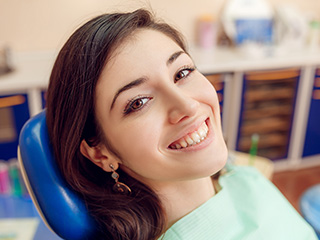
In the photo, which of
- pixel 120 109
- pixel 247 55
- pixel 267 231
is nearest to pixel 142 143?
pixel 120 109

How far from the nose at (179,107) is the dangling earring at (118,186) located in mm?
229

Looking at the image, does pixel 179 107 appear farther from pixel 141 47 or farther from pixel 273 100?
pixel 273 100

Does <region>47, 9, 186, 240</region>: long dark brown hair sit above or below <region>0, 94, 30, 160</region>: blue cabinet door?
above

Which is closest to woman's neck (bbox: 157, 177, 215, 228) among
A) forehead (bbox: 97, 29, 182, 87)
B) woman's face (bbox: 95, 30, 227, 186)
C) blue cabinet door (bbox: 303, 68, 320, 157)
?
woman's face (bbox: 95, 30, 227, 186)

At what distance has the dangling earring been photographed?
0.97 meters

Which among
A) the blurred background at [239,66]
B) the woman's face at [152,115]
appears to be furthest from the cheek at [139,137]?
the blurred background at [239,66]

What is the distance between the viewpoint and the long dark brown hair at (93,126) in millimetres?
874

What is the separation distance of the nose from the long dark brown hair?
189mm

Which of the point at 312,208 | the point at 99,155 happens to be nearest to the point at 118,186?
the point at 99,155

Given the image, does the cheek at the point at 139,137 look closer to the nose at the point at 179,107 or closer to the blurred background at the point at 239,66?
the nose at the point at 179,107

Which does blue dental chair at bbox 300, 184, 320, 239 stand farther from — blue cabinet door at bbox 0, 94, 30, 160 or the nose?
blue cabinet door at bbox 0, 94, 30, 160

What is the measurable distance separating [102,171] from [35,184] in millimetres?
198

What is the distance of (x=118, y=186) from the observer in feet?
3.26

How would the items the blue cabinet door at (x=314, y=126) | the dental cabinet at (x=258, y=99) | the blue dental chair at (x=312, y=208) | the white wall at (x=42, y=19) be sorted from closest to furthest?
the blue dental chair at (x=312, y=208)
the dental cabinet at (x=258, y=99)
the white wall at (x=42, y=19)
the blue cabinet door at (x=314, y=126)
